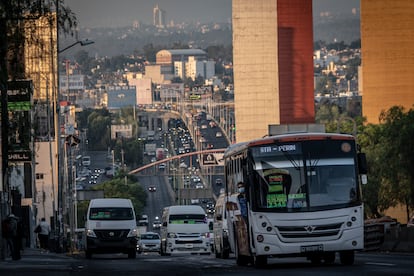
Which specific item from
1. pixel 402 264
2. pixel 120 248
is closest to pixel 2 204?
pixel 120 248

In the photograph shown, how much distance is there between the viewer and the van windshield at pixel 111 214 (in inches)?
2227

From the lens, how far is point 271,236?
118 feet

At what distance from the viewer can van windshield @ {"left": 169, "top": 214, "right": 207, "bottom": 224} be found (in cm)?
6519

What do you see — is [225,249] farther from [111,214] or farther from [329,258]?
[329,258]

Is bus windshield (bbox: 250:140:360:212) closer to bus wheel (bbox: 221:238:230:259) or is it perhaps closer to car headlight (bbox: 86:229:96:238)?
bus wheel (bbox: 221:238:230:259)

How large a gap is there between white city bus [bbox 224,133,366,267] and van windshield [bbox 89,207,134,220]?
62.9ft

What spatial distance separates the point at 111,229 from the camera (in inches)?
2210

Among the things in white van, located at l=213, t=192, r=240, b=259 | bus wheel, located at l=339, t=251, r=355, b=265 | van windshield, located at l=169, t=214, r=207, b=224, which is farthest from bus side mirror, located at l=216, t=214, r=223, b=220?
bus wheel, located at l=339, t=251, r=355, b=265

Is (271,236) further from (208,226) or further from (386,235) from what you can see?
(208,226)

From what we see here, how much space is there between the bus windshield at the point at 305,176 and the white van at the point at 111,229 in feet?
64.0

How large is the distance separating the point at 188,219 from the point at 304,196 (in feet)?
97.2

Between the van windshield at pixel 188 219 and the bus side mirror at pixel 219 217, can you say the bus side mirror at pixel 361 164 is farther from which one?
the van windshield at pixel 188 219

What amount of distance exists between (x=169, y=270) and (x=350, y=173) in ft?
15.7

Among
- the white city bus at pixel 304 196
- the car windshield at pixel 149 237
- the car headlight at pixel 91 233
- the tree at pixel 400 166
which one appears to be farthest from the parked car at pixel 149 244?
the white city bus at pixel 304 196
